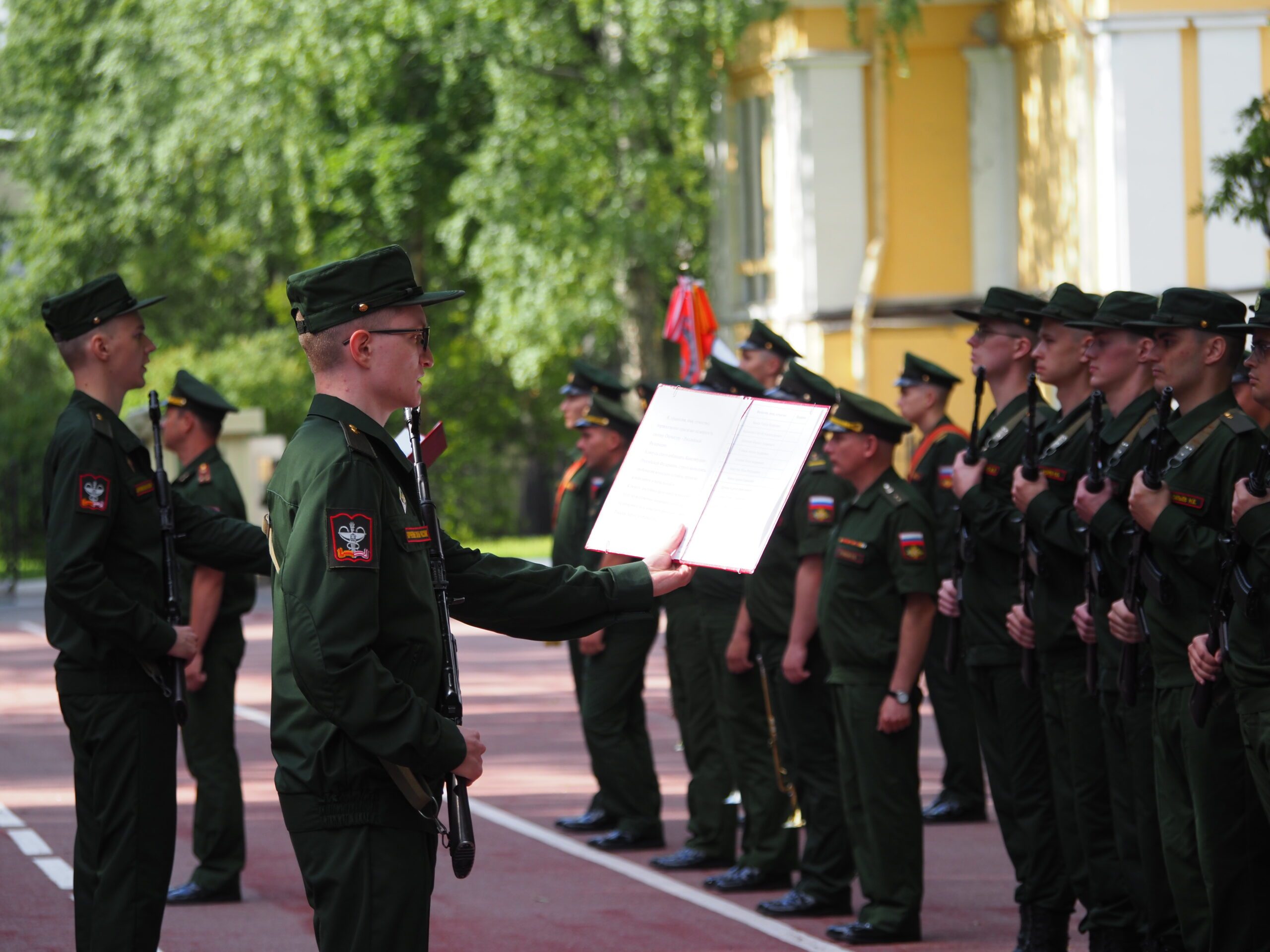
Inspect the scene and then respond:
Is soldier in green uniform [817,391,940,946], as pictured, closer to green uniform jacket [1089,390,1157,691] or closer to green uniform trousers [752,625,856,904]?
green uniform trousers [752,625,856,904]

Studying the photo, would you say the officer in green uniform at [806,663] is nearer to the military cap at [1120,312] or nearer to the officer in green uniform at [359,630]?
the military cap at [1120,312]

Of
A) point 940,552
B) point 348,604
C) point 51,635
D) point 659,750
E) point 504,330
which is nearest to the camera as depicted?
point 348,604

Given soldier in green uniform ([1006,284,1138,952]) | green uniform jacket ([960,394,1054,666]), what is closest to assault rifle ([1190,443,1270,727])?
soldier in green uniform ([1006,284,1138,952])

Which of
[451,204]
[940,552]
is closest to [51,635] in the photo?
[940,552]

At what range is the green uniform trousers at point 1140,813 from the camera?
19.7ft

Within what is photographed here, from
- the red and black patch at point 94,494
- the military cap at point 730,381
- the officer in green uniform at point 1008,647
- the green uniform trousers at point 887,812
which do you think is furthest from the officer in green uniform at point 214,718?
the officer in green uniform at point 1008,647

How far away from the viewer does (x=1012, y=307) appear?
7.26 m

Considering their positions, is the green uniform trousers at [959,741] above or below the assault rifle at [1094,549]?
below

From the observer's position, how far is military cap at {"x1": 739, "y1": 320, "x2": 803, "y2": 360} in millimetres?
9445

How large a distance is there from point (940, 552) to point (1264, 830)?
4.95 m

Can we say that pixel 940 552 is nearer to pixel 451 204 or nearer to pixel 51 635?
pixel 51 635

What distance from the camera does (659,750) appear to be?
→ 12.7 metres

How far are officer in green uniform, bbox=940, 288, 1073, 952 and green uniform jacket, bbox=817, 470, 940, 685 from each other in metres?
0.23

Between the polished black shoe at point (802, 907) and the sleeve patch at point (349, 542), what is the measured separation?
419cm
